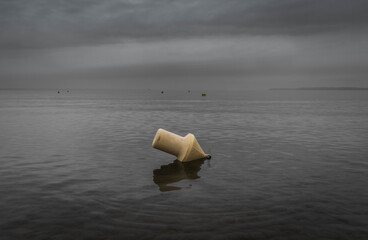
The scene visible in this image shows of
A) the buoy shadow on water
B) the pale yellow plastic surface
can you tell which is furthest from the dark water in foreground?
the pale yellow plastic surface

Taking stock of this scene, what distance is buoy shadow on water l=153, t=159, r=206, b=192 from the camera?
37.6ft

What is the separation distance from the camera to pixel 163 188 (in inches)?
427

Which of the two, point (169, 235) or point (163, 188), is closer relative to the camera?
point (169, 235)

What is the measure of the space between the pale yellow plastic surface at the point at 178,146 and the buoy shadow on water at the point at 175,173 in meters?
0.33

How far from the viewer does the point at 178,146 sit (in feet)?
49.2

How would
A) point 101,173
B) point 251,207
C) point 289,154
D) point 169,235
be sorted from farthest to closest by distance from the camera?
1. point 289,154
2. point 101,173
3. point 251,207
4. point 169,235

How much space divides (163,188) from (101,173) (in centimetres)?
339

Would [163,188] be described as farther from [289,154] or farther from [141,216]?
[289,154]

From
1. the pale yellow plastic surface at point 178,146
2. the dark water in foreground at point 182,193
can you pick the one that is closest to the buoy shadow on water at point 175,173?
the dark water in foreground at point 182,193

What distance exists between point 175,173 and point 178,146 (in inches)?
82.0

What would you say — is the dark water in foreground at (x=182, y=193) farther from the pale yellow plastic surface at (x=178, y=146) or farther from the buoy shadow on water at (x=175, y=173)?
the pale yellow plastic surface at (x=178, y=146)

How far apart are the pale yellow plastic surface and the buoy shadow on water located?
328 millimetres

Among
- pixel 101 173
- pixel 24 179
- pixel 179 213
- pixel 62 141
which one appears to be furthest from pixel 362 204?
pixel 62 141

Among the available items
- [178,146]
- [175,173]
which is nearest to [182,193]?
[175,173]
